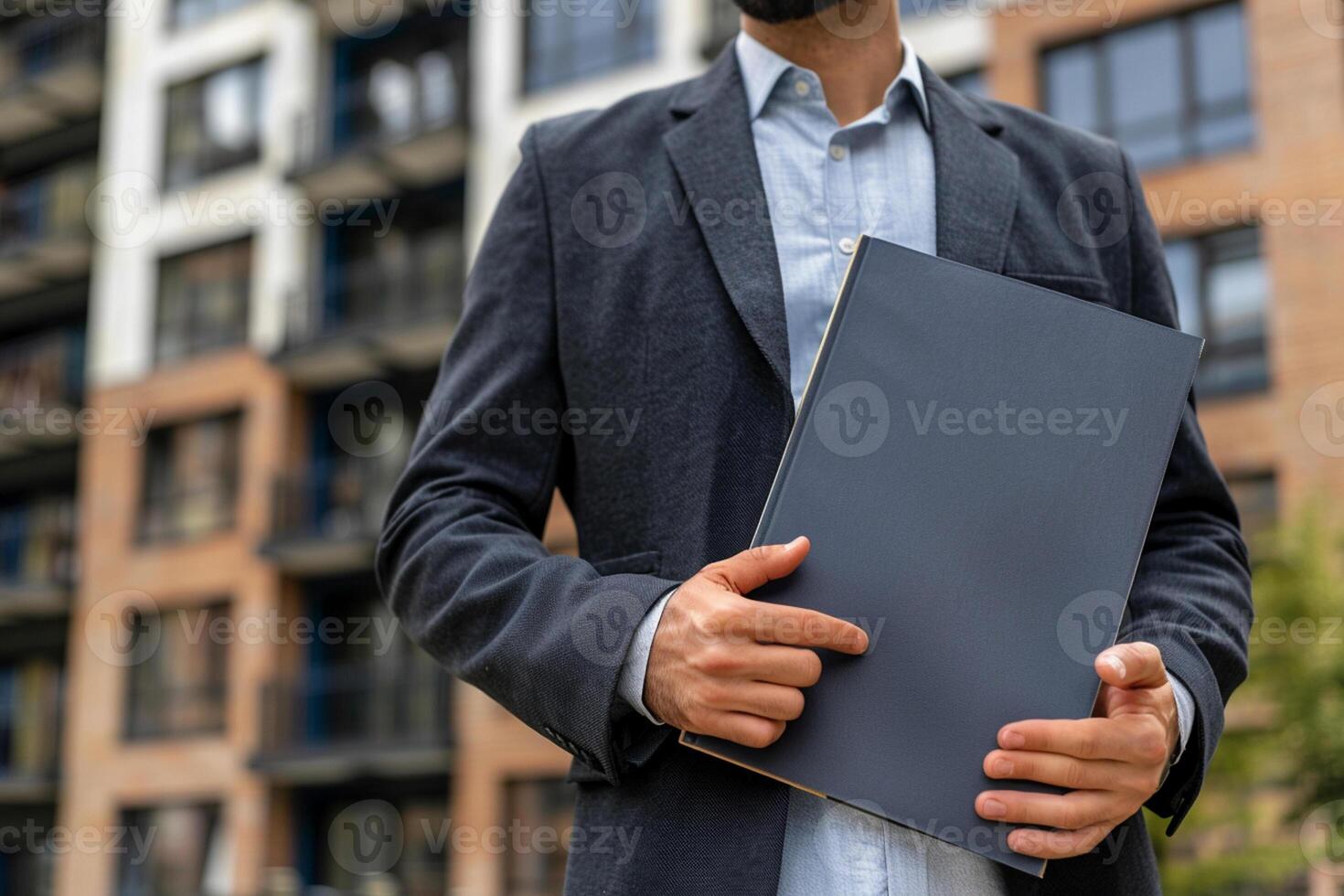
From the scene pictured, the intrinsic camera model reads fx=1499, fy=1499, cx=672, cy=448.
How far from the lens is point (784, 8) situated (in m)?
1.86

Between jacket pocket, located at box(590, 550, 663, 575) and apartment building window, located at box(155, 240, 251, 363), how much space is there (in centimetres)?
2269

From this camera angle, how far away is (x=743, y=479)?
165 centimetres

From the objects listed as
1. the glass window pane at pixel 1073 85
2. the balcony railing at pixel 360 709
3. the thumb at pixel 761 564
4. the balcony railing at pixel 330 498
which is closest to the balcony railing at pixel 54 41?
the balcony railing at pixel 330 498

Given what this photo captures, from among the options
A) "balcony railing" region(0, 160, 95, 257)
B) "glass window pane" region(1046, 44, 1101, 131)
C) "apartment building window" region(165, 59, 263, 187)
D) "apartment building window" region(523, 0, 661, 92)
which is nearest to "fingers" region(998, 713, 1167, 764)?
"glass window pane" region(1046, 44, 1101, 131)

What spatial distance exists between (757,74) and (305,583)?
69.3 ft

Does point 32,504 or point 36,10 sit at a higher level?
point 36,10

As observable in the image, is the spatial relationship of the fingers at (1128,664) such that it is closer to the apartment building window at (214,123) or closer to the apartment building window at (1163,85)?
the apartment building window at (1163,85)

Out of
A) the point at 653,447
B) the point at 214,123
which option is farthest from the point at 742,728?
the point at 214,123

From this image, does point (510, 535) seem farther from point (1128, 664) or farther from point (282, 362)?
point (282, 362)

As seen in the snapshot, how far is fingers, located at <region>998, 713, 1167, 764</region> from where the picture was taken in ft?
4.58

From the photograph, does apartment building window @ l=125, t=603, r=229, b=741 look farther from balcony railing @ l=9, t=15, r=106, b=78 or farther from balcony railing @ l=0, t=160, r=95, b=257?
balcony railing @ l=9, t=15, r=106, b=78

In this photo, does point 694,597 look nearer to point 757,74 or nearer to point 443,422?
point 443,422

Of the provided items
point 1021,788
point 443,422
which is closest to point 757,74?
point 443,422

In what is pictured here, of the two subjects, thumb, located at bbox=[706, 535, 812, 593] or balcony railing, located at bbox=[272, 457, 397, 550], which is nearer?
thumb, located at bbox=[706, 535, 812, 593]
